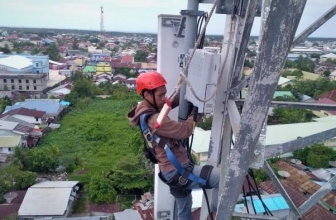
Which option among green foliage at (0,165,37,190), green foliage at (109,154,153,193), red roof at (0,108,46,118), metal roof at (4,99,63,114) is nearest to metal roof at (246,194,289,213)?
green foliage at (109,154,153,193)

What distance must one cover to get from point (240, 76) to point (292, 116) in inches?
556

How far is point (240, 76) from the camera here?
62.5 inches

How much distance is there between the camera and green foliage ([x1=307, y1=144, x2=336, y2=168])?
1008 centimetres

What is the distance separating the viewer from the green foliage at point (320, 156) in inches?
397

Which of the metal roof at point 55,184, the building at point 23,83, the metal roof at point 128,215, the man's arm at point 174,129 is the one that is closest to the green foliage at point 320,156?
the metal roof at point 128,215

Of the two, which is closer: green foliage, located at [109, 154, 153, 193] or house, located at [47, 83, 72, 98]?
green foliage, located at [109, 154, 153, 193]

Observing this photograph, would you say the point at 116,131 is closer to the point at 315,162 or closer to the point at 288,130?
the point at 288,130

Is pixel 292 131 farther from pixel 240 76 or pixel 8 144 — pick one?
pixel 240 76

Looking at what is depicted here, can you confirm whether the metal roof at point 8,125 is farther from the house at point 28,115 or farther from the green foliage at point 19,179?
the green foliage at point 19,179

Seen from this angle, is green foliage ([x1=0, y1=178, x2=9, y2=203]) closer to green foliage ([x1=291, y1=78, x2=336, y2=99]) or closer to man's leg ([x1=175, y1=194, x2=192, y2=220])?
man's leg ([x1=175, y1=194, x2=192, y2=220])

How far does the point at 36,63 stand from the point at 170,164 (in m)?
26.8

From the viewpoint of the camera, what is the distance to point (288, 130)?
1188 centimetres

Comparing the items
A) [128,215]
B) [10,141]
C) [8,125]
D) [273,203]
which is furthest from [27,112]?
[273,203]

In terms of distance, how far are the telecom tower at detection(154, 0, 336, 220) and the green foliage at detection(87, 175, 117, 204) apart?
6483 millimetres
